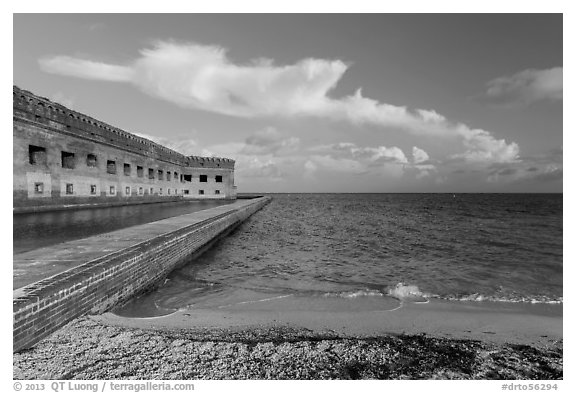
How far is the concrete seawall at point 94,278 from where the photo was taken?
11.7 ft

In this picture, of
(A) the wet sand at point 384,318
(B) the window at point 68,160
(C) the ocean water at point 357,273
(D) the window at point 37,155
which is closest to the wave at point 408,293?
(C) the ocean water at point 357,273

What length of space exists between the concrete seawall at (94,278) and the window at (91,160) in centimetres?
1649

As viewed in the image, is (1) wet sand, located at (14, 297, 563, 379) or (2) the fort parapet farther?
(2) the fort parapet

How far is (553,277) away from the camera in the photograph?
32.0 ft

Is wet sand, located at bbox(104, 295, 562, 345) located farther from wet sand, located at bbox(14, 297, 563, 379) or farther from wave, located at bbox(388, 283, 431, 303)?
wave, located at bbox(388, 283, 431, 303)

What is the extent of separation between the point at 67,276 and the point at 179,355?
2.09m

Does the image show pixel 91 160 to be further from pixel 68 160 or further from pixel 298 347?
pixel 298 347

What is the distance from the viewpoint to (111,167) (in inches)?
974

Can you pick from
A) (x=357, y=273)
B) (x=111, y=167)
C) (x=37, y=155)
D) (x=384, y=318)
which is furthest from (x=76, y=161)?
(x=384, y=318)

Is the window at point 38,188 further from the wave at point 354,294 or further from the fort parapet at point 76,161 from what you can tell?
the wave at point 354,294

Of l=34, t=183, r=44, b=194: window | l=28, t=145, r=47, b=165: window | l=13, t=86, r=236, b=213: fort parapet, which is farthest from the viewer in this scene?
l=28, t=145, r=47, b=165: window

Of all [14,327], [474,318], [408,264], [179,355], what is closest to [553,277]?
[408,264]

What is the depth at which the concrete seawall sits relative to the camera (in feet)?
11.7

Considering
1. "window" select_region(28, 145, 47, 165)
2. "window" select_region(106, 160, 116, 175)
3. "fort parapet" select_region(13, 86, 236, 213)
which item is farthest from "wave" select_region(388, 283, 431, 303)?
"window" select_region(106, 160, 116, 175)
